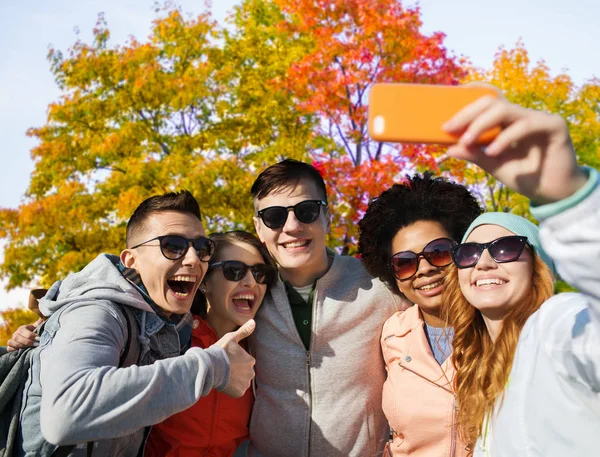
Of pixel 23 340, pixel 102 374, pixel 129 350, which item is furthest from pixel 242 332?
pixel 23 340

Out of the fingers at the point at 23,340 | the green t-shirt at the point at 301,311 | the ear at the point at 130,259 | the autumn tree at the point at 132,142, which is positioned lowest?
the fingers at the point at 23,340

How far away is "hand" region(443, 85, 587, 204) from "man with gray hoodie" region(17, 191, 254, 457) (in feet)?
5.93

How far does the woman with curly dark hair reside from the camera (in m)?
3.43

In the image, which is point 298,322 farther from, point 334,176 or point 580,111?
point 580,111

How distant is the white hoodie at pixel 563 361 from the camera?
1171mm

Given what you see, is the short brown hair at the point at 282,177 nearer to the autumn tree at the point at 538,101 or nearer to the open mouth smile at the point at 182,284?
the open mouth smile at the point at 182,284

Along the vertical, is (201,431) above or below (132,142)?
below

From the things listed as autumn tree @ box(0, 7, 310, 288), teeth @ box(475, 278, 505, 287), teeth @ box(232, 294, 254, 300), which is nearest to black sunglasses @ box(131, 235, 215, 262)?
teeth @ box(232, 294, 254, 300)

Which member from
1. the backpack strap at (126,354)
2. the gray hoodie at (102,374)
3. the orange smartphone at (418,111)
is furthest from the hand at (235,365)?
the orange smartphone at (418,111)

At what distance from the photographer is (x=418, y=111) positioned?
1148 mm

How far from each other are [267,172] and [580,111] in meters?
19.6

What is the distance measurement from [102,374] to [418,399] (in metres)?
1.89

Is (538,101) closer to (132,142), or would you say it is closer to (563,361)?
(132,142)

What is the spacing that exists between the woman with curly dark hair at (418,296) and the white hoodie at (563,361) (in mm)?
1607
